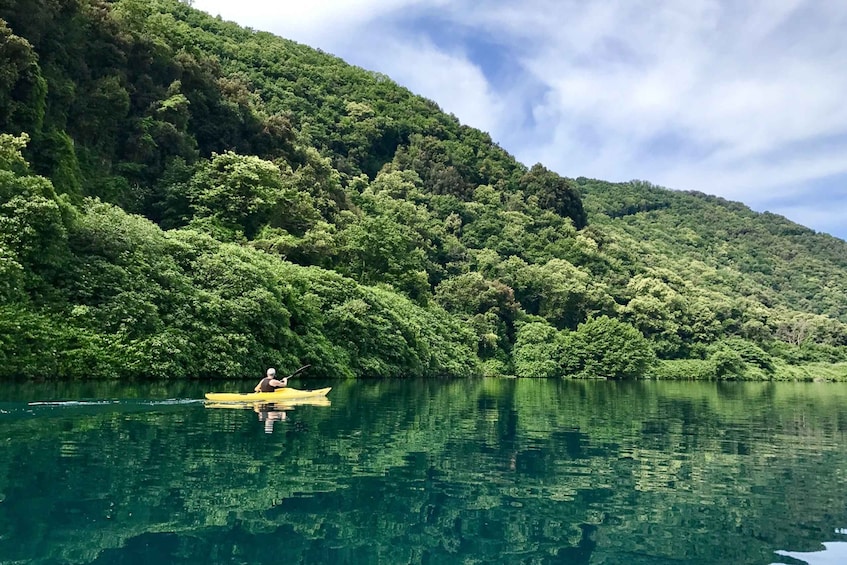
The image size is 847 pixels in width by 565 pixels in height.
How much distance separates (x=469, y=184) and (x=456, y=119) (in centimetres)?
2713

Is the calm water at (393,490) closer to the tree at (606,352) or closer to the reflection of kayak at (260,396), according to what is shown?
the reflection of kayak at (260,396)

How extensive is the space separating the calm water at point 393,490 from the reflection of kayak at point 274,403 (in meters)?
0.71

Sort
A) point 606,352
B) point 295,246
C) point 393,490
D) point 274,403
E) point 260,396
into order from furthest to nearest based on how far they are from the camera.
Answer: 1. point 606,352
2. point 295,246
3. point 274,403
4. point 260,396
5. point 393,490

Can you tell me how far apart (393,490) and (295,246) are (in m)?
36.4

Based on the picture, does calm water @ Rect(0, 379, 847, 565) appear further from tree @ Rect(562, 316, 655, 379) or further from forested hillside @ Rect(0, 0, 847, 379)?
tree @ Rect(562, 316, 655, 379)

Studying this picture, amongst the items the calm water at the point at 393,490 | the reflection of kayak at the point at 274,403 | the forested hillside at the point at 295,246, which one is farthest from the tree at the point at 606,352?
the calm water at the point at 393,490

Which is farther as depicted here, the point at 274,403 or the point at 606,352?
the point at 606,352

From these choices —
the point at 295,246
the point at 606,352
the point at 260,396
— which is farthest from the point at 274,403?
the point at 606,352

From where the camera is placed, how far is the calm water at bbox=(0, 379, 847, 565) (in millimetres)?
7121

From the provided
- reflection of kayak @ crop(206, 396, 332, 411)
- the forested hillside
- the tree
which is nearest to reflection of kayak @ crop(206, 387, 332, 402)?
reflection of kayak @ crop(206, 396, 332, 411)

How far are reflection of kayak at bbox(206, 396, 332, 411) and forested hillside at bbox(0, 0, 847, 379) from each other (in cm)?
954

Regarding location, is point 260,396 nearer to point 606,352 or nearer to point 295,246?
point 295,246

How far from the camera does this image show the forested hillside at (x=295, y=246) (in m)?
27.9

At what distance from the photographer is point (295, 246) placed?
44844 millimetres
